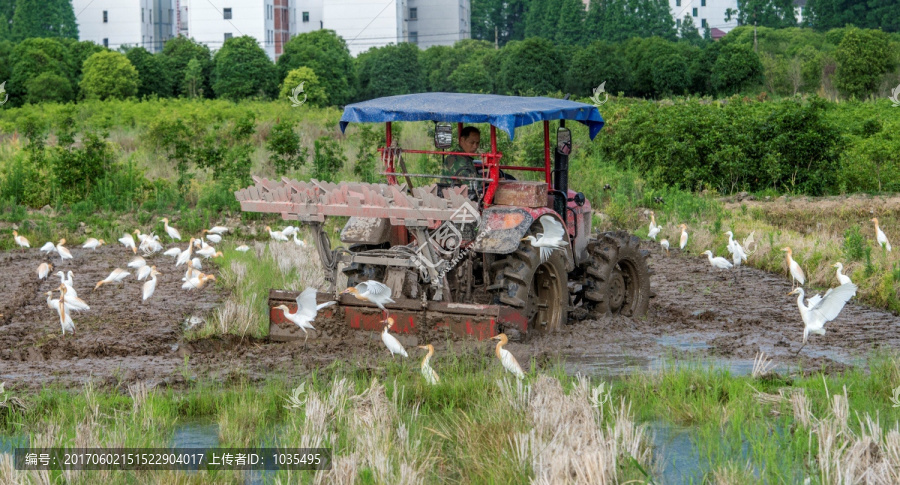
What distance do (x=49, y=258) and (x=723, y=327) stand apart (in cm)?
1018

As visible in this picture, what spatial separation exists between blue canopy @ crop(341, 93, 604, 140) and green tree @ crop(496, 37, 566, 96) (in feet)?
116

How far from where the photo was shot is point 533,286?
385 inches

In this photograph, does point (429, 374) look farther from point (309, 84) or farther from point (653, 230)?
point (309, 84)

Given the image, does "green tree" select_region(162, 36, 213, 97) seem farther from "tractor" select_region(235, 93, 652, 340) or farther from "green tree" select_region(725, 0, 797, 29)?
"green tree" select_region(725, 0, 797, 29)

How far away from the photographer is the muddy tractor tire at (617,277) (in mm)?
10188

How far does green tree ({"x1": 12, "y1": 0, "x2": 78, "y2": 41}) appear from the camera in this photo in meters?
64.3

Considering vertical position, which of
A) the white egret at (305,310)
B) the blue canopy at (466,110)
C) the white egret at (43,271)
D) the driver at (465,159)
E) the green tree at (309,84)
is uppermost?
the green tree at (309,84)

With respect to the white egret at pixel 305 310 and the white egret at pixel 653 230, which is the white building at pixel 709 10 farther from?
the white egret at pixel 305 310

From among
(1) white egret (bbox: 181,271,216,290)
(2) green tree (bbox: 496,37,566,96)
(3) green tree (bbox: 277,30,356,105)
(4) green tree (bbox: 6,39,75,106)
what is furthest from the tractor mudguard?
(2) green tree (bbox: 496,37,566,96)

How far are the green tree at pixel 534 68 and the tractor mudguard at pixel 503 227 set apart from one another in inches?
1414

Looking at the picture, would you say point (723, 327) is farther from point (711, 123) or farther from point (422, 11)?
point (422, 11)

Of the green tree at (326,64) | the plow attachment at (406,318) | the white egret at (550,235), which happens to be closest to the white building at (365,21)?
the green tree at (326,64)

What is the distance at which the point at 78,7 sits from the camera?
7519 cm

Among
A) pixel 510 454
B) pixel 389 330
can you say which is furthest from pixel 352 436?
pixel 389 330
